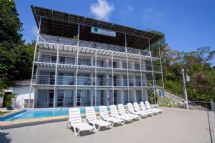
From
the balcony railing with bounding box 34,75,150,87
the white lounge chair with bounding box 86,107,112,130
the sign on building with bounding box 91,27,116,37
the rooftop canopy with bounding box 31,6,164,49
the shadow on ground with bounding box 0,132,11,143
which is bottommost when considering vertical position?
the shadow on ground with bounding box 0,132,11,143

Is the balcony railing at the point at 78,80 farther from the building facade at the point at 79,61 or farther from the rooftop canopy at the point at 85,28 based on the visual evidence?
the rooftop canopy at the point at 85,28

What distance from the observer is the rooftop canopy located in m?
15.0

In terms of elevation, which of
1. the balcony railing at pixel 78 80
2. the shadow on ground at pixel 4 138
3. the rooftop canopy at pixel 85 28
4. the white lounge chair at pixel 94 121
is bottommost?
the shadow on ground at pixel 4 138

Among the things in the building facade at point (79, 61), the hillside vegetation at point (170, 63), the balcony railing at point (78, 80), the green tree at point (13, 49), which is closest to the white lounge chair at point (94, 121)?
the building facade at point (79, 61)

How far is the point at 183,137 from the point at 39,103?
51.7 feet

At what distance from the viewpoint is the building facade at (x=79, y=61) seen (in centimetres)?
1569

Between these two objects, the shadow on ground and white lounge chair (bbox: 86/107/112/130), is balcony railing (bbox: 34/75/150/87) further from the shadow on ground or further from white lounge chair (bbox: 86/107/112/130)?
the shadow on ground

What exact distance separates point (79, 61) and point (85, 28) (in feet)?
14.8

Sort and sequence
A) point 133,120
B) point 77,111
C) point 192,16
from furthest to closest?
point 192,16
point 133,120
point 77,111

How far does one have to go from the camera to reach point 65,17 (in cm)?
1537

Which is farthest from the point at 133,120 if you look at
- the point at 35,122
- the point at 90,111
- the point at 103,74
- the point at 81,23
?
the point at 81,23

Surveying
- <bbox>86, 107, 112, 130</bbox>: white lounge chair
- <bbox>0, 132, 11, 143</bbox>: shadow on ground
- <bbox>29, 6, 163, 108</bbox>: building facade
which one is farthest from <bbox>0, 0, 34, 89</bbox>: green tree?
<bbox>86, 107, 112, 130</bbox>: white lounge chair

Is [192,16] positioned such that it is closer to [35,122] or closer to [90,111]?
[90,111]

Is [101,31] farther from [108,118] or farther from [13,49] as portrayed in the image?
[13,49]
